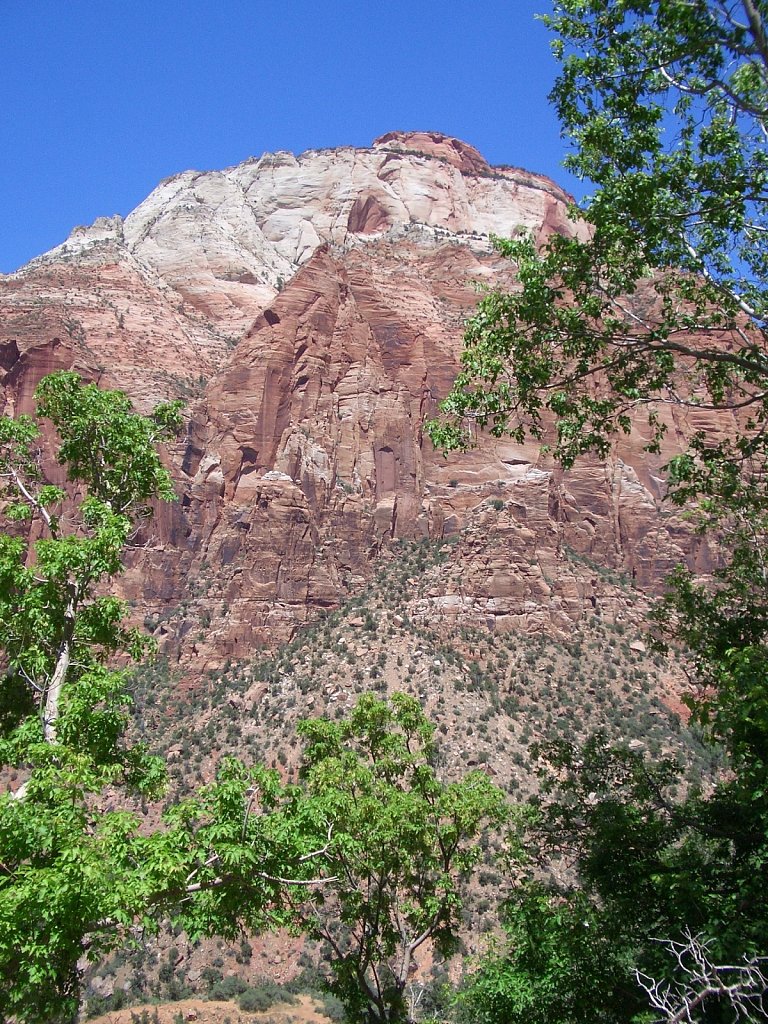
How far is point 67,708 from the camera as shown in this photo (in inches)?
342

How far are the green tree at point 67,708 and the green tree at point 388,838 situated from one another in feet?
12.1

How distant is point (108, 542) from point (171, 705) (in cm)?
3968

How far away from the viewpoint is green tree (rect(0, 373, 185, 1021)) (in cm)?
713

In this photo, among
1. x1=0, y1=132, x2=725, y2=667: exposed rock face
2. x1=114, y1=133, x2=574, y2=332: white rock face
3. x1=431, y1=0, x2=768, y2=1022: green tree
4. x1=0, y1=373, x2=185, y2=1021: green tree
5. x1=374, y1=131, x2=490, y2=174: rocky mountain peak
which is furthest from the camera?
x1=374, y1=131, x2=490, y2=174: rocky mountain peak

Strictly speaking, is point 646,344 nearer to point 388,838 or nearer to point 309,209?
point 388,838

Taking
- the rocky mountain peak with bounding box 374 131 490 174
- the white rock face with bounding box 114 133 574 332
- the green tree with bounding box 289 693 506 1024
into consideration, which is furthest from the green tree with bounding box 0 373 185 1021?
the rocky mountain peak with bounding box 374 131 490 174

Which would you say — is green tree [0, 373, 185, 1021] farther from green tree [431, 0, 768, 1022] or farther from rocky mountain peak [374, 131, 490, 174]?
rocky mountain peak [374, 131, 490, 174]

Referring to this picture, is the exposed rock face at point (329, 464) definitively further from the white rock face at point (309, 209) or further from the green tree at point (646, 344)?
the green tree at point (646, 344)

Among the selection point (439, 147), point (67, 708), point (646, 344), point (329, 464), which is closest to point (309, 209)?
point (439, 147)

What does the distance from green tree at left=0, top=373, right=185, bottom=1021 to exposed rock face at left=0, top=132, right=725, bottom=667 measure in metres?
38.6

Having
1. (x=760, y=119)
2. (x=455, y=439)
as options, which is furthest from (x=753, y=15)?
(x=455, y=439)

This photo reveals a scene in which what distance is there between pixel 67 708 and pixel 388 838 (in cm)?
572

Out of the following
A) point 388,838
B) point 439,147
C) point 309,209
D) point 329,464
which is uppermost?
point 439,147

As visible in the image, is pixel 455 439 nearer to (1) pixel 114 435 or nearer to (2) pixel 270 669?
(1) pixel 114 435
